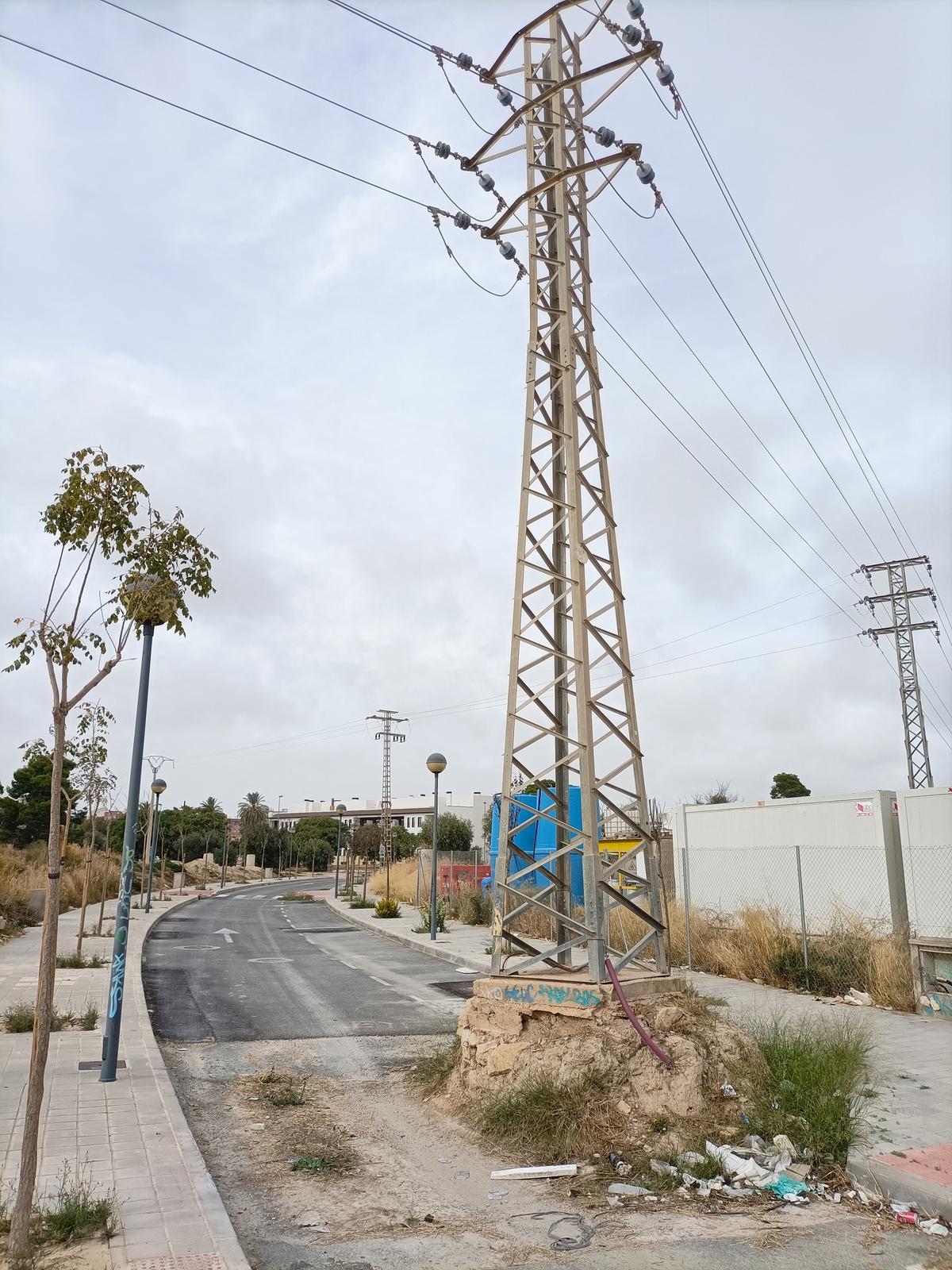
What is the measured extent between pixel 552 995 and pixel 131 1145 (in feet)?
11.1

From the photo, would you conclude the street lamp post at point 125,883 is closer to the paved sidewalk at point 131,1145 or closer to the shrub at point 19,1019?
the paved sidewalk at point 131,1145

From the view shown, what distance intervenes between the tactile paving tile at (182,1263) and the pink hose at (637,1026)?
3.59 metres

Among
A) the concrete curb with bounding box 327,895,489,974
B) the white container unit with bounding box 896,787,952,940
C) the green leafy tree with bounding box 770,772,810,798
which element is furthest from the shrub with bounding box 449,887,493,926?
the green leafy tree with bounding box 770,772,810,798

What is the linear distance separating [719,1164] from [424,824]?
91.4 m

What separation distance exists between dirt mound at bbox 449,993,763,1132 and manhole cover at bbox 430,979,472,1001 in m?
6.93

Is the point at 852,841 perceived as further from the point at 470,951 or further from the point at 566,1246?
the point at 566,1246

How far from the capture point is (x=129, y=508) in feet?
19.6

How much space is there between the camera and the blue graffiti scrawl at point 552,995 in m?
7.43

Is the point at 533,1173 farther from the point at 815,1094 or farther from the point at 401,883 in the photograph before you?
the point at 401,883

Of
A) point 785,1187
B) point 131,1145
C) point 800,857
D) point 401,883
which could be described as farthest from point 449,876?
point 785,1187

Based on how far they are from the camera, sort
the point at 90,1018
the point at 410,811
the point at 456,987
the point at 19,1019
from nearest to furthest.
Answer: the point at 19,1019, the point at 90,1018, the point at 456,987, the point at 410,811

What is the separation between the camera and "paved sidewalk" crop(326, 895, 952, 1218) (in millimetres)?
5980

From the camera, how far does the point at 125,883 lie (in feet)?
28.5


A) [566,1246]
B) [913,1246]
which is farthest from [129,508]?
[913,1246]
